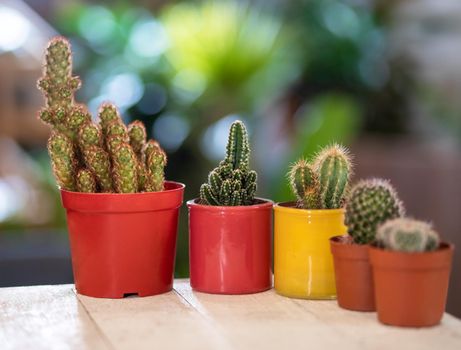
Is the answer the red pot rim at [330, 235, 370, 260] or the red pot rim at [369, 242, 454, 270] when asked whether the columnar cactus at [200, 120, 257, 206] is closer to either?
the red pot rim at [330, 235, 370, 260]

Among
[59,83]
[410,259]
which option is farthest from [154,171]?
[410,259]

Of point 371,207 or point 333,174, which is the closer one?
point 371,207

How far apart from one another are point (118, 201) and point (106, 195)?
2 cm

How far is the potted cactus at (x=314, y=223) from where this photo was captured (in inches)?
61.2

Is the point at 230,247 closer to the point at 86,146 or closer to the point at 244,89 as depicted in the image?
the point at 86,146

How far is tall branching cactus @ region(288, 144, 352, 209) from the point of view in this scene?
1.55 m

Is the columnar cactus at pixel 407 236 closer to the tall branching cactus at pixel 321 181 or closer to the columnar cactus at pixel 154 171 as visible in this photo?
the tall branching cactus at pixel 321 181

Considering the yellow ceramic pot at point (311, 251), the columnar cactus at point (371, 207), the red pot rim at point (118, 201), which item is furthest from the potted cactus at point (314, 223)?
the red pot rim at point (118, 201)

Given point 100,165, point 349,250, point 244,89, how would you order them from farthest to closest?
point 244,89 < point 100,165 < point 349,250

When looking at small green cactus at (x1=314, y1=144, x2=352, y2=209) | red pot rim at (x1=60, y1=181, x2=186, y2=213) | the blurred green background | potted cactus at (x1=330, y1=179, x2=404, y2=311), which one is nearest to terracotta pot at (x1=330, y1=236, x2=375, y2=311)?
potted cactus at (x1=330, y1=179, x2=404, y2=311)

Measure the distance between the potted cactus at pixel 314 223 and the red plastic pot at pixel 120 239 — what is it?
21cm

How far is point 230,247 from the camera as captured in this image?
5.23 feet

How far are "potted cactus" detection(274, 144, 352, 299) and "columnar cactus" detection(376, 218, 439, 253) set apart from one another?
18 centimetres

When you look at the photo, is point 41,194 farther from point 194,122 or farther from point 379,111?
point 379,111
